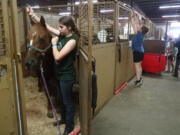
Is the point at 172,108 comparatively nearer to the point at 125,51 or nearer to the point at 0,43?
the point at 125,51

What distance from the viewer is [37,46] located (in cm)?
193

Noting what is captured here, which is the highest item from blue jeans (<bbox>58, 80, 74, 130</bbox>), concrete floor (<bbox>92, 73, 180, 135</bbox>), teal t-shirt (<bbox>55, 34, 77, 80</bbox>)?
teal t-shirt (<bbox>55, 34, 77, 80</bbox>)

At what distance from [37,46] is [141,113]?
1940mm

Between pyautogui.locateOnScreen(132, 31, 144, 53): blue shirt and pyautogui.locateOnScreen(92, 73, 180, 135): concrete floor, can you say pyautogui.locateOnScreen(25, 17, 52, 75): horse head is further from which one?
pyautogui.locateOnScreen(132, 31, 144, 53): blue shirt

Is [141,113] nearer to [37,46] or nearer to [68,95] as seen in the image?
[68,95]

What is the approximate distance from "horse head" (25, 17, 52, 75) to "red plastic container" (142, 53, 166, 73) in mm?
3600

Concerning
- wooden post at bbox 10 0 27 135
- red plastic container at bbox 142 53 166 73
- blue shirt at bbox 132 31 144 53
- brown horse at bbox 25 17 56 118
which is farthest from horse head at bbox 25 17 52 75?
red plastic container at bbox 142 53 166 73

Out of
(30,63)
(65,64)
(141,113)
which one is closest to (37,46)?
(30,63)

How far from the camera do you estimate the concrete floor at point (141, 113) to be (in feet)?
6.93

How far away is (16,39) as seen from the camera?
1.14m

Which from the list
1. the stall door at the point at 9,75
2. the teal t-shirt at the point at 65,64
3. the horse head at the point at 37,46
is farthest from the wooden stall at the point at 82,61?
the horse head at the point at 37,46

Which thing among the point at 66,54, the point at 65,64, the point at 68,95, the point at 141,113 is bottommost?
the point at 141,113

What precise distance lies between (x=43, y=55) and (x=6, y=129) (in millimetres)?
1064

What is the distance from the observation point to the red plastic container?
4.66 meters
